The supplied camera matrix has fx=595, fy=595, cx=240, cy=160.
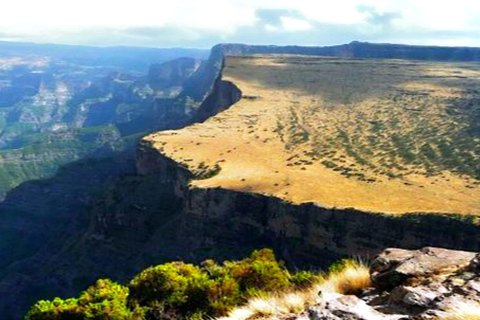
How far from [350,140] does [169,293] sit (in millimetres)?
83152

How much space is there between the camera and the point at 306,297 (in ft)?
55.7

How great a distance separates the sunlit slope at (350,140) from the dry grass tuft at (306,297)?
156ft

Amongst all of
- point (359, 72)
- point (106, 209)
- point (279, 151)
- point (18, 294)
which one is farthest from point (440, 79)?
point (18, 294)

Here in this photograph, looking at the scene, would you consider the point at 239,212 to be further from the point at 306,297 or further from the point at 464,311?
the point at 464,311

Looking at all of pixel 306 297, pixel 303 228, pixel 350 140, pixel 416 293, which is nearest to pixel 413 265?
pixel 416 293

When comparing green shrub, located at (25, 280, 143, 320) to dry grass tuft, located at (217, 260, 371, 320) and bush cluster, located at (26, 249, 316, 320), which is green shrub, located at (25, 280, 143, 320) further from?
dry grass tuft, located at (217, 260, 371, 320)

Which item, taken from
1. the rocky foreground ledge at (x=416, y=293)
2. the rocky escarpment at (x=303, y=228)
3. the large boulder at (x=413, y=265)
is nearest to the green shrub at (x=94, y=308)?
the large boulder at (x=413, y=265)

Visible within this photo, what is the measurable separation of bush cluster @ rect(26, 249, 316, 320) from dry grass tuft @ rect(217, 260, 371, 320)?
465 centimetres

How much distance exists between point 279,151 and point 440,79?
232 feet

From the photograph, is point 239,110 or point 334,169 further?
point 239,110

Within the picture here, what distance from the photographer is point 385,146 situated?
330 ft

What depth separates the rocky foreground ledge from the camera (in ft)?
43.0

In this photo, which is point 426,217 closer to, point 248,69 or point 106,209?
point 106,209

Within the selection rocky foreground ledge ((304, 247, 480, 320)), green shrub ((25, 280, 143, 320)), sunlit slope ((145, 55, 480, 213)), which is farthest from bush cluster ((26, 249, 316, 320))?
sunlit slope ((145, 55, 480, 213))
